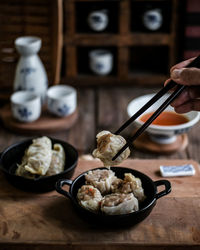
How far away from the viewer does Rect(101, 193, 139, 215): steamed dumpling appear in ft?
4.62

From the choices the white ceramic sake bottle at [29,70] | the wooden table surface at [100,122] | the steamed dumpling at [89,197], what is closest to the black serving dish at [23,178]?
the steamed dumpling at [89,197]

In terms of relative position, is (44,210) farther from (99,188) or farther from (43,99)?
(43,99)

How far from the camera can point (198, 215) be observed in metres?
1.55

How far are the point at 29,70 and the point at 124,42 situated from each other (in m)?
0.84

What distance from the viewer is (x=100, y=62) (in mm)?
3207

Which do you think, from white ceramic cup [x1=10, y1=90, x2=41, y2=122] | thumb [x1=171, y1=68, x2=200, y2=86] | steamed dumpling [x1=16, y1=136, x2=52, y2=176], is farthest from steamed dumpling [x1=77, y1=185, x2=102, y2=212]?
white ceramic cup [x1=10, y1=90, x2=41, y2=122]

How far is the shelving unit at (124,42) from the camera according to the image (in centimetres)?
313

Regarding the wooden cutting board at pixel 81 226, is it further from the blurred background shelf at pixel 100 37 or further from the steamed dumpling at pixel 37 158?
the blurred background shelf at pixel 100 37

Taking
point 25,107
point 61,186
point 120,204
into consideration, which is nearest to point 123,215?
point 120,204

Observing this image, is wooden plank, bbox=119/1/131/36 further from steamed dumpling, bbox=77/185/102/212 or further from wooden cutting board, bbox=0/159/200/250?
steamed dumpling, bbox=77/185/102/212

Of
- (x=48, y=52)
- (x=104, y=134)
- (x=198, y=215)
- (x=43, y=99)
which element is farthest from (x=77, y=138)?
(x=198, y=215)

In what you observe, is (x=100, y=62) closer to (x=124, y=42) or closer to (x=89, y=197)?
(x=124, y=42)

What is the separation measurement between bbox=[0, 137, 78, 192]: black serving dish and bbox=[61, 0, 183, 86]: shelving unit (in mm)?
1440

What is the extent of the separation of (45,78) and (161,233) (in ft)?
5.02
